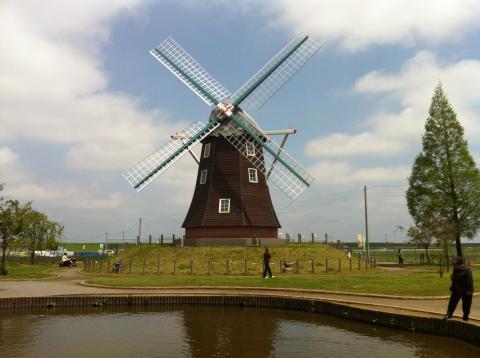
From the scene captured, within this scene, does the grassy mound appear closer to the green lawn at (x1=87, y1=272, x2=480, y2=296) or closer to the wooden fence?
the wooden fence

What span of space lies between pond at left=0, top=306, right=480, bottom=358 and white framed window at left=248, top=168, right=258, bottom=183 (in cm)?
1970

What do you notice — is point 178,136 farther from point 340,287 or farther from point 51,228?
point 51,228

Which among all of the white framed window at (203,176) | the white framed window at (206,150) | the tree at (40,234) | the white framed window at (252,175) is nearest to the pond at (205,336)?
the white framed window at (252,175)

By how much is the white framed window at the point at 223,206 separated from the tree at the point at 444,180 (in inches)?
685

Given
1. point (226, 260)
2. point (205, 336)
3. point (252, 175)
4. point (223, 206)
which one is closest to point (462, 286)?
point (205, 336)

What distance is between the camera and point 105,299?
1844cm

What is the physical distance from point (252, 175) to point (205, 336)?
2406 centimetres

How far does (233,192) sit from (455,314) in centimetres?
2319

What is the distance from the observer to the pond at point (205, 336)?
11047 mm

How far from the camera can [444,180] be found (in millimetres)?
39281

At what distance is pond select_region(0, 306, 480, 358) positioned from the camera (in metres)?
11.0

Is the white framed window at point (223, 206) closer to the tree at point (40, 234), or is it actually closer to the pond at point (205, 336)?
the pond at point (205, 336)

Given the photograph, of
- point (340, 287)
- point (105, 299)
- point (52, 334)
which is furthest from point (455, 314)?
point (105, 299)

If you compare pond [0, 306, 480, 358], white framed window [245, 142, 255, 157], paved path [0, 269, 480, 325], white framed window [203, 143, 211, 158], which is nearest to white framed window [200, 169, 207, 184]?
white framed window [203, 143, 211, 158]
